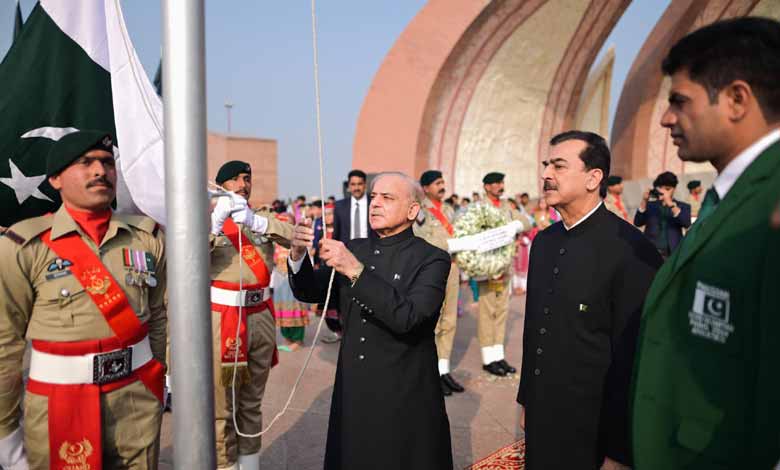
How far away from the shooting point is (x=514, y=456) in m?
3.72

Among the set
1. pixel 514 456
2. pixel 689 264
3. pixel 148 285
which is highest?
pixel 689 264

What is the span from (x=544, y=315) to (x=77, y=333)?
6.53 feet

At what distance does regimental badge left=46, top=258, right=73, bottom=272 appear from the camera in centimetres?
205

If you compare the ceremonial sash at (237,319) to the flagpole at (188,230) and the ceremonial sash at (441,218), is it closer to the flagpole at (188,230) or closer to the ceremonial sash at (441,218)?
the flagpole at (188,230)

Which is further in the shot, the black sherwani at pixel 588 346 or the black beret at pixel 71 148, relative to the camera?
the black sherwani at pixel 588 346

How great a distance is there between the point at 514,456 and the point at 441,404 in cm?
166

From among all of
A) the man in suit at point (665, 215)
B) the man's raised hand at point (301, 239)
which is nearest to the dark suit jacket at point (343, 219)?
the man in suit at point (665, 215)

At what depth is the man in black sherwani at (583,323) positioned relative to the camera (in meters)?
2.21

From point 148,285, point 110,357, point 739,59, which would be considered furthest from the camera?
point 148,285

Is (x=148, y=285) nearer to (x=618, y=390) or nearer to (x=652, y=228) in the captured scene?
(x=618, y=390)

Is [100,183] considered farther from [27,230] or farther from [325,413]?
[325,413]

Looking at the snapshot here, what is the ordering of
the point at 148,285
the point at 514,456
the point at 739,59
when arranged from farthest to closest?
the point at 514,456 < the point at 148,285 < the point at 739,59

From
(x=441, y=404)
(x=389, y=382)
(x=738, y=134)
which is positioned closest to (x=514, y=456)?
(x=441, y=404)

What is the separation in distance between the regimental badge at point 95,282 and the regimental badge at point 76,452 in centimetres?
57
